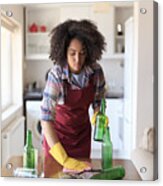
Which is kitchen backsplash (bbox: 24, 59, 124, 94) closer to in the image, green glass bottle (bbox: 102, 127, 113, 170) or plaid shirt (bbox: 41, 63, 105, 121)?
plaid shirt (bbox: 41, 63, 105, 121)

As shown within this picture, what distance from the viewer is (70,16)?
1.50 m

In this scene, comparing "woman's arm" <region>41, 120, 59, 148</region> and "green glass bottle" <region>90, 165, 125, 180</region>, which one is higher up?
"woman's arm" <region>41, 120, 59, 148</region>

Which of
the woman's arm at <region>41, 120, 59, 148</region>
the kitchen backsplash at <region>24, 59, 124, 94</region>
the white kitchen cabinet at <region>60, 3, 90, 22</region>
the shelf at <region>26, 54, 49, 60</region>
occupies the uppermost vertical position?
the white kitchen cabinet at <region>60, 3, 90, 22</region>

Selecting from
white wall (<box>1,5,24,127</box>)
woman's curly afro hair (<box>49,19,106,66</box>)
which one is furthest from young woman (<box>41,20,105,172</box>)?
white wall (<box>1,5,24,127</box>)

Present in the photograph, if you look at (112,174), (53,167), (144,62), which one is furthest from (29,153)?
(144,62)

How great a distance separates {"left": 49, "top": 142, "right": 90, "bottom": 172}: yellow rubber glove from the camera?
151 cm

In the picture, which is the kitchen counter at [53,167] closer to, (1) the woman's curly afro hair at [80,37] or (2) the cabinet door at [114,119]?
(2) the cabinet door at [114,119]

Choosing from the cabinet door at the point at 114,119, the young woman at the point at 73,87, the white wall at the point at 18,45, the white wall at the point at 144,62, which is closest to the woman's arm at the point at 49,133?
the young woman at the point at 73,87

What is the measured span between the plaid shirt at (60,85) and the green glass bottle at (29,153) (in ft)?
0.38

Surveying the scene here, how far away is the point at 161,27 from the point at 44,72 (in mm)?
474

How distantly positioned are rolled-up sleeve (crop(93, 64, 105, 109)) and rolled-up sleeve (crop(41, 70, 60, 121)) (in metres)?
0.15

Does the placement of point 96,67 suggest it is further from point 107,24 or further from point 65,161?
point 65,161

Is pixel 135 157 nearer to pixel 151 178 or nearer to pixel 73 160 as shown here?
pixel 151 178

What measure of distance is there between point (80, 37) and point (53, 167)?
51cm
